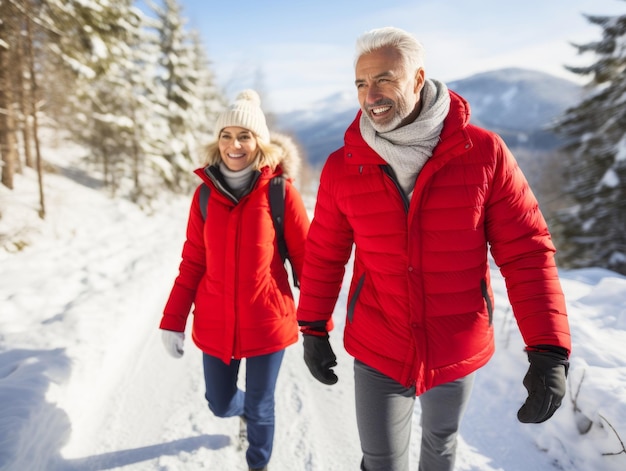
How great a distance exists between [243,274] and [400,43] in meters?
1.65

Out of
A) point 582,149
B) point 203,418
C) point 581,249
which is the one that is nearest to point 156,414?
point 203,418

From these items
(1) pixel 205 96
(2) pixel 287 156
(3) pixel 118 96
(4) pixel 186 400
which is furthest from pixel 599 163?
(1) pixel 205 96

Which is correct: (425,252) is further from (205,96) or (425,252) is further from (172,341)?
(205,96)

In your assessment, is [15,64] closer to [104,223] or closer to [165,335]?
[104,223]

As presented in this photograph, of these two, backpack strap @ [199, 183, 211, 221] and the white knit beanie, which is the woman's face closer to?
the white knit beanie

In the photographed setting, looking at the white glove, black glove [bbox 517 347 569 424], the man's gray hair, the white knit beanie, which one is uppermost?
the man's gray hair

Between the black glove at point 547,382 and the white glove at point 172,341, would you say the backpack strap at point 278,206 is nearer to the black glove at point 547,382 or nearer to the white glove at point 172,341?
the white glove at point 172,341

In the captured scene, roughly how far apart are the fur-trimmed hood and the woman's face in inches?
9.4

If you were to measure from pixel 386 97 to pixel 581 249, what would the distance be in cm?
1167

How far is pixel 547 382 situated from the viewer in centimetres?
150

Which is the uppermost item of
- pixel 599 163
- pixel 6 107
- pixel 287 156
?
pixel 599 163

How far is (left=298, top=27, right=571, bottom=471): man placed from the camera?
159cm

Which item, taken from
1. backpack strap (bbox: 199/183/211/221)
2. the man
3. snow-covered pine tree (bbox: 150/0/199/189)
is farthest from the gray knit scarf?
snow-covered pine tree (bbox: 150/0/199/189)

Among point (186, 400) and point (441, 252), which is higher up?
point (441, 252)
